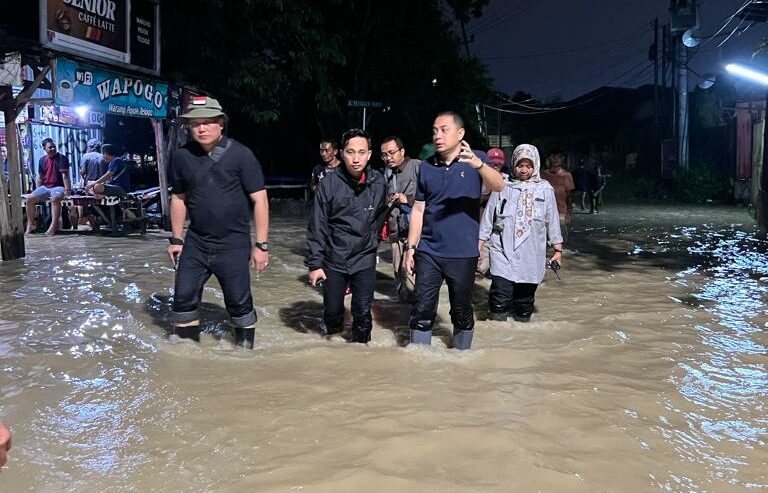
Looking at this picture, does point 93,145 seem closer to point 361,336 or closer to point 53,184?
point 53,184

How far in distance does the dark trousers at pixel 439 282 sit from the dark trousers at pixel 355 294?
0.44 metres

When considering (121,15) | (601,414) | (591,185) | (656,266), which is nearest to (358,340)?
(601,414)

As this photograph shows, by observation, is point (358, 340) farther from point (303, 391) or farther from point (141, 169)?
point (141, 169)

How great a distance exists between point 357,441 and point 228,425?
757 millimetres

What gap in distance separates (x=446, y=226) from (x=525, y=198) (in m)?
1.40

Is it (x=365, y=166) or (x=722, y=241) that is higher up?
(x=365, y=166)

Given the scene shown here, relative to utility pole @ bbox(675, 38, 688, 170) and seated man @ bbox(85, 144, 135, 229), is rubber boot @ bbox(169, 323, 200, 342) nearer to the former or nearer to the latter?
seated man @ bbox(85, 144, 135, 229)

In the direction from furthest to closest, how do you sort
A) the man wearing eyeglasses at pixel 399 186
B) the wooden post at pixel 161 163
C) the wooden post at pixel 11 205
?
1. the wooden post at pixel 161 163
2. the wooden post at pixel 11 205
3. the man wearing eyeglasses at pixel 399 186

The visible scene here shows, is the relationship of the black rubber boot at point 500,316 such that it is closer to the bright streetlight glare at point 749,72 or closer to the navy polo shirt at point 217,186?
the navy polo shirt at point 217,186

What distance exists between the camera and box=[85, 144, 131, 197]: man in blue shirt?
1255 cm

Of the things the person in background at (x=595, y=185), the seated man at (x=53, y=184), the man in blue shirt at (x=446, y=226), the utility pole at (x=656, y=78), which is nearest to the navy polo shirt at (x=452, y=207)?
the man in blue shirt at (x=446, y=226)

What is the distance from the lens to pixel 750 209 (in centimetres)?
1850

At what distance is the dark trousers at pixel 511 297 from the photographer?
5.52 m

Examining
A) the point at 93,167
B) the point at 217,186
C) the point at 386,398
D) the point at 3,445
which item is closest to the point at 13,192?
the point at 93,167
